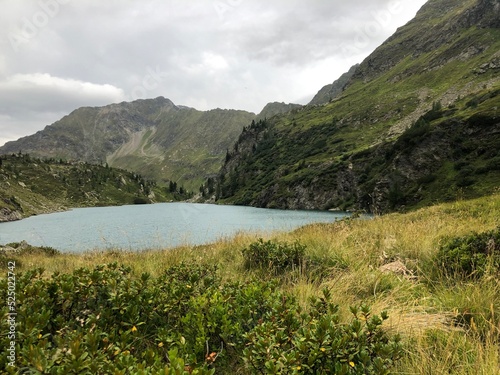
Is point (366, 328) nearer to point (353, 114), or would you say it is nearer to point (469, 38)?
point (353, 114)

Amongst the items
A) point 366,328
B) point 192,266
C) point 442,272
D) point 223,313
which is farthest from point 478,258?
point 192,266

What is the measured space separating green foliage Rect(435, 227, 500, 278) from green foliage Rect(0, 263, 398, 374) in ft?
13.8

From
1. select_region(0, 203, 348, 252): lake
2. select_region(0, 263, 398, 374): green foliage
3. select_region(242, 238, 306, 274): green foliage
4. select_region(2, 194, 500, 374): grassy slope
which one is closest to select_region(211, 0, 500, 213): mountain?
select_region(2, 194, 500, 374): grassy slope

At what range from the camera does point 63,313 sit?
4.61 m

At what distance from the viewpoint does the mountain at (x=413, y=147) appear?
259 feet

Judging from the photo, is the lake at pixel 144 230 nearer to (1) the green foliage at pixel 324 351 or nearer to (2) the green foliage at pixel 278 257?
(2) the green foliage at pixel 278 257

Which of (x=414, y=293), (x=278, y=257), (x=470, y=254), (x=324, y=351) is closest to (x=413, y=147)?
(x=470, y=254)

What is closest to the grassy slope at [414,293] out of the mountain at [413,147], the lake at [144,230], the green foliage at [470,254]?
the green foliage at [470,254]

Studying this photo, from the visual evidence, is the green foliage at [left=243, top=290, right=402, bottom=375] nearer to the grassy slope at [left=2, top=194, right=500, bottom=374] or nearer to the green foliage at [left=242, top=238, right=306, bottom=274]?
the grassy slope at [left=2, top=194, right=500, bottom=374]

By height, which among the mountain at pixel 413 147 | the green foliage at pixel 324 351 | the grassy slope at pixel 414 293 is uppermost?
the mountain at pixel 413 147

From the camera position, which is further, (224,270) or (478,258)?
(224,270)

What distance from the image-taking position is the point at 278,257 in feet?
28.3

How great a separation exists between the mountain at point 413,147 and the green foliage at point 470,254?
13.9 metres

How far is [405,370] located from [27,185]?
9683 inches
